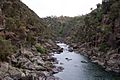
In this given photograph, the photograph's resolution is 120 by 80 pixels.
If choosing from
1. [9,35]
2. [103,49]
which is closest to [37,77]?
[9,35]

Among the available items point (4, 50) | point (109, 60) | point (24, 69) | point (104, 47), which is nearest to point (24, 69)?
point (24, 69)

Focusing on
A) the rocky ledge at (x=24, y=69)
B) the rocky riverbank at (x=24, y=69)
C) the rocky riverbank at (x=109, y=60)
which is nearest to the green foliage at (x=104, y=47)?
the rocky riverbank at (x=109, y=60)

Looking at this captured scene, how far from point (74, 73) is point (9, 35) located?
75.8 ft

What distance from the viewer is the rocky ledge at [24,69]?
5331 centimetres

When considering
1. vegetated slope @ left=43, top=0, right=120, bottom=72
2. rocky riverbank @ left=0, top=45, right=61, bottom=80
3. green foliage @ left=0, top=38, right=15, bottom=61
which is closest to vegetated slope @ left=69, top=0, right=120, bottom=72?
vegetated slope @ left=43, top=0, right=120, bottom=72

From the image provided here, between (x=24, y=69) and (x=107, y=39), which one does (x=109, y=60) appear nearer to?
(x=107, y=39)

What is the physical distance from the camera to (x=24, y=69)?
60281 millimetres

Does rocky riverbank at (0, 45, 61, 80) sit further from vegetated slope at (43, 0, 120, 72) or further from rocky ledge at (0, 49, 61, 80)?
vegetated slope at (43, 0, 120, 72)

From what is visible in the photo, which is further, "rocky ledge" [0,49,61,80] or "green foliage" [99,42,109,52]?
"green foliage" [99,42,109,52]

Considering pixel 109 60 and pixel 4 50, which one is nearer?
pixel 4 50

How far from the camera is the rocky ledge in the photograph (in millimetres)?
53306

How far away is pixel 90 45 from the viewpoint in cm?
12331

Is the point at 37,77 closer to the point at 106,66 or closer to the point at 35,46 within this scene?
the point at 106,66

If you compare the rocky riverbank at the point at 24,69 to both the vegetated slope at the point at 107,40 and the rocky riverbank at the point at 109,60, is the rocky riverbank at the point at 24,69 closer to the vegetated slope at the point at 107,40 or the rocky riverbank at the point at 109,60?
the rocky riverbank at the point at 109,60
